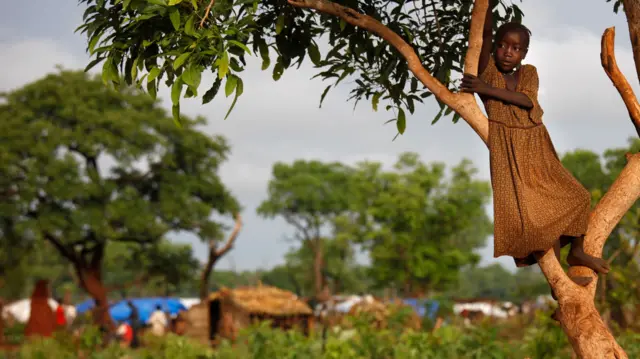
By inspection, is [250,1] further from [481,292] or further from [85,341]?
[481,292]

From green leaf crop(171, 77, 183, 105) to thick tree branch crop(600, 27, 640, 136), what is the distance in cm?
219

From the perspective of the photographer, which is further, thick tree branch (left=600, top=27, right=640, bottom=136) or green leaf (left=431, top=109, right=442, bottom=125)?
green leaf (left=431, top=109, right=442, bottom=125)

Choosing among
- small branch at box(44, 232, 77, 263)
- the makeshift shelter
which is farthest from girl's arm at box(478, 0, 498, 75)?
small branch at box(44, 232, 77, 263)

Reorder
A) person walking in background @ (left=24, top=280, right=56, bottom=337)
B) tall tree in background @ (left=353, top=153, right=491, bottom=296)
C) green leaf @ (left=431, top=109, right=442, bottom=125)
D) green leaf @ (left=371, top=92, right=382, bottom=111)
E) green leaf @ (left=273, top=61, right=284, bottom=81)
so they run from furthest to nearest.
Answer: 1. tall tree in background @ (left=353, top=153, right=491, bottom=296)
2. person walking in background @ (left=24, top=280, right=56, bottom=337)
3. green leaf @ (left=371, top=92, right=382, bottom=111)
4. green leaf @ (left=431, top=109, right=442, bottom=125)
5. green leaf @ (left=273, top=61, right=284, bottom=81)

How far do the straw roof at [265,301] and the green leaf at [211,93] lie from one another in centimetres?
1952

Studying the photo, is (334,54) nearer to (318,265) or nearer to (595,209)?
(595,209)

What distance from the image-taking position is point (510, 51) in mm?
4297

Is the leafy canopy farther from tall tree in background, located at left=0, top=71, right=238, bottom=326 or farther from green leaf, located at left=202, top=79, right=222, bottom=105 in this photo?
tall tree in background, located at left=0, top=71, right=238, bottom=326

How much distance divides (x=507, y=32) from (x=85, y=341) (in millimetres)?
10139

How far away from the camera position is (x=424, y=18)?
5.79m

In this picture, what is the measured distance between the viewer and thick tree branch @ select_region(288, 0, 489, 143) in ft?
14.3

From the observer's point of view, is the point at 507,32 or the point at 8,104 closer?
the point at 507,32

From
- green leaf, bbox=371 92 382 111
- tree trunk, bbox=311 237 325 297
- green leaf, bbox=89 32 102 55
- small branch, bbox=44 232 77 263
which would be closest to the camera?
green leaf, bbox=89 32 102 55

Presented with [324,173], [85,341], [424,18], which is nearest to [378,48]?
[424,18]
